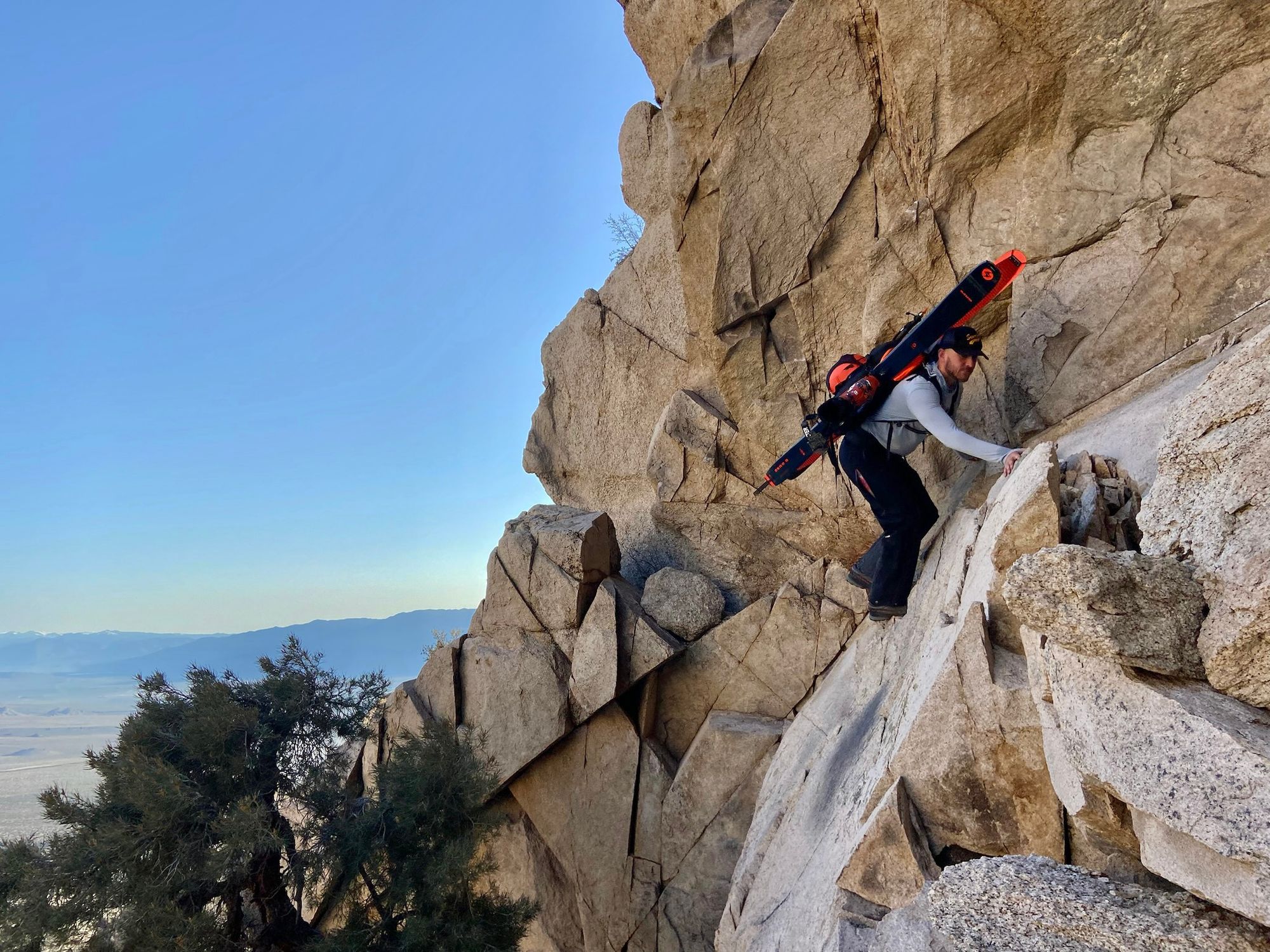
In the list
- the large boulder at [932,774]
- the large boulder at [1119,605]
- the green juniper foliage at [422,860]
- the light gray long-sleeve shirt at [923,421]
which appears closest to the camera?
the large boulder at [1119,605]

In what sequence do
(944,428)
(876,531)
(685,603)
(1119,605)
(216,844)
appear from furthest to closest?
(685,603)
(876,531)
(216,844)
(944,428)
(1119,605)

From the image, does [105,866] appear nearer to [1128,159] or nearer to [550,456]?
[550,456]

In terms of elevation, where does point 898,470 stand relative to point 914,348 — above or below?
below

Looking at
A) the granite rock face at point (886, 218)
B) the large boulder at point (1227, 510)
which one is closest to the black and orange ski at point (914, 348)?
the granite rock face at point (886, 218)

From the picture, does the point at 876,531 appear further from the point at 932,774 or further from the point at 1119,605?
the point at 1119,605

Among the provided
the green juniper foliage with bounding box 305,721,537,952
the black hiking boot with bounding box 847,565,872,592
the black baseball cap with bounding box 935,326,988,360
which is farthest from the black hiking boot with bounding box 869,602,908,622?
the green juniper foliage with bounding box 305,721,537,952

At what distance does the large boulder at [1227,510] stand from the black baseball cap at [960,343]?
3616 mm

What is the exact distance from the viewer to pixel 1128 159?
7.36 m

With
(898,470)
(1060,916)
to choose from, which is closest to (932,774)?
(1060,916)

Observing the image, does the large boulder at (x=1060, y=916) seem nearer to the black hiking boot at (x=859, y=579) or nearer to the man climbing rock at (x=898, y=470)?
the man climbing rock at (x=898, y=470)

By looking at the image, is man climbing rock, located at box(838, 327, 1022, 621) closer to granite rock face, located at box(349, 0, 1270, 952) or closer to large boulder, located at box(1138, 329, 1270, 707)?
granite rock face, located at box(349, 0, 1270, 952)

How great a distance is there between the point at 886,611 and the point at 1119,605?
15.5 feet

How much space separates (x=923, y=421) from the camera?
7062 mm

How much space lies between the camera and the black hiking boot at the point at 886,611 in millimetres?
7863
